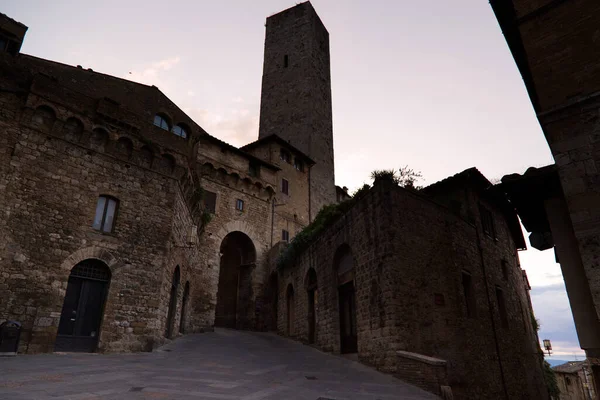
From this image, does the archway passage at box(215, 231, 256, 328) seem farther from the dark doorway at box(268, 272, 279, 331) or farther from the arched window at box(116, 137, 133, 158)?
the arched window at box(116, 137, 133, 158)

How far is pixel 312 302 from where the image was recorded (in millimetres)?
15156

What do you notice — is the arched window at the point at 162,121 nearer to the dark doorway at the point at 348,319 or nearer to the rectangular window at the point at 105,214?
the rectangular window at the point at 105,214

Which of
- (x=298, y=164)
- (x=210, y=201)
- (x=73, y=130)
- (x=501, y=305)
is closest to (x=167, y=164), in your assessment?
(x=73, y=130)

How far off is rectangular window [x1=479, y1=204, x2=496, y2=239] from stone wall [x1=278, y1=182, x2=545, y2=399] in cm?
52

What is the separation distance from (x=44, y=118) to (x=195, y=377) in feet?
30.5

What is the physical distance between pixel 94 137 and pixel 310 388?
1032 centimetres

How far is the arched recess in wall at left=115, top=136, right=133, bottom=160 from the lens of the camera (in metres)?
12.3

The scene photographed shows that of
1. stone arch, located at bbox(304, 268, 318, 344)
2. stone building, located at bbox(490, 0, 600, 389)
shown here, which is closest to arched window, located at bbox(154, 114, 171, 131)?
stone arch, located at bbox(304, 268, 318, 344)

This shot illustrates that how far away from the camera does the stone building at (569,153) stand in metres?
5.56

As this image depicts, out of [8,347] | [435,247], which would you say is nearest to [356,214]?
[435,247]

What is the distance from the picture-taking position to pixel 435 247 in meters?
11.5

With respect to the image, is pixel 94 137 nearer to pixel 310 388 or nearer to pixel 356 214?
pixel 356 214

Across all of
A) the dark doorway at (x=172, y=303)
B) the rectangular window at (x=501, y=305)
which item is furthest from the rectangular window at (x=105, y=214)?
the rectangular window at (x=501, y=305)

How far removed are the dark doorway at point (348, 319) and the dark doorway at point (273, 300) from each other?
825cm
